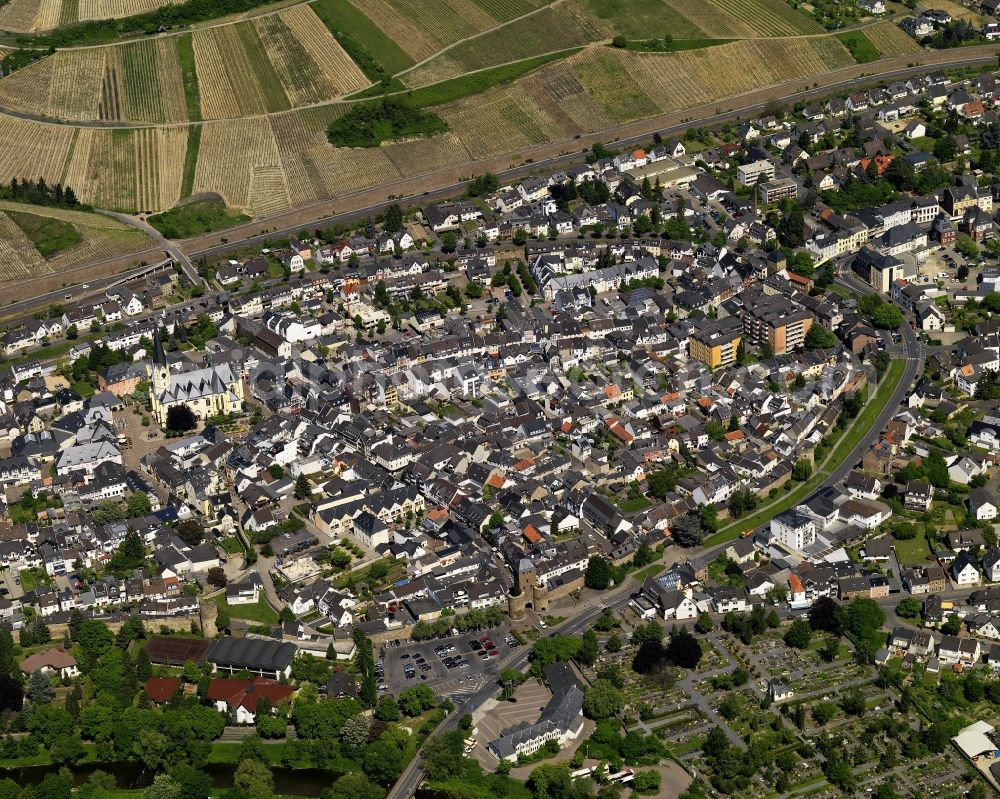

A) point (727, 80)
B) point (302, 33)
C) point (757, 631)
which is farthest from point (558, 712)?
point (302, 33)

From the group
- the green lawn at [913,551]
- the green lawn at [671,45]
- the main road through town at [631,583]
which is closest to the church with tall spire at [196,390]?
the main road through town at [631,583]

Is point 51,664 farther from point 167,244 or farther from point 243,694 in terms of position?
point 167,244

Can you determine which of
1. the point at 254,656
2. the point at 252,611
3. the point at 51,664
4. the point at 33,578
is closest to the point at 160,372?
the point at 33,578

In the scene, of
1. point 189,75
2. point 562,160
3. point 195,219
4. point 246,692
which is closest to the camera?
point 246,692

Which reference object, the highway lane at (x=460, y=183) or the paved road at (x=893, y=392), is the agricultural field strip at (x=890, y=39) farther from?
the paved road at (x=893, y=392)

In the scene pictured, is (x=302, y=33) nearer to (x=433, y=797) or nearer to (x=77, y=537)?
(x=77, y=537)

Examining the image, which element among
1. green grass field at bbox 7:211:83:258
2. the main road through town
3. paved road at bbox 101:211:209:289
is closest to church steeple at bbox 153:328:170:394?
paved road at bbox 101:211:209:289
